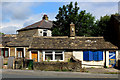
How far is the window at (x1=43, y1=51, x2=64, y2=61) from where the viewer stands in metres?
21.7

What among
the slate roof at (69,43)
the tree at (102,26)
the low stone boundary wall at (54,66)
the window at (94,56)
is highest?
the tree at (102,26)

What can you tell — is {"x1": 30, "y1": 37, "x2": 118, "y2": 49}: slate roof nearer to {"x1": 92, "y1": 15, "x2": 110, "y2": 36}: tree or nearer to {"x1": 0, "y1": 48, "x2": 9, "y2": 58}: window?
{"x1": 0, "y1": 48, "x2": 9, "y2": 58}: window

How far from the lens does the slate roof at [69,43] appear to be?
21688mm

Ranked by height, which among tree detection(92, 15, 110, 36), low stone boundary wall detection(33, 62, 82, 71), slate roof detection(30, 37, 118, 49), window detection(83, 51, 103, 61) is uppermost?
tree detection(92, 15, 110, 36)

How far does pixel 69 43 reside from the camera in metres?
22.8

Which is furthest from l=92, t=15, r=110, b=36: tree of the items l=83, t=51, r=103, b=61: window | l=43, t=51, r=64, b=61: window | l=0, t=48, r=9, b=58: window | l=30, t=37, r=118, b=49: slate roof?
l=0, t=48, r=9, b=58: window

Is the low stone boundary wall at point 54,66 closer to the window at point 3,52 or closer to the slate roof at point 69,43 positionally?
the slate roof at point 69,43

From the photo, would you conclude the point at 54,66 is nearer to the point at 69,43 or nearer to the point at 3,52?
the point at 69,43

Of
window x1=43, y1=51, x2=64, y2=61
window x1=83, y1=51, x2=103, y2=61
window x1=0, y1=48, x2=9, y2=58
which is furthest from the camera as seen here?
window x1=0, y1=48, x2=9, y2=58

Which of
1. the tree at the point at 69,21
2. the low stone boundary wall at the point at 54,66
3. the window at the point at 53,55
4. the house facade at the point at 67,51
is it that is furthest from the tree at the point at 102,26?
the low stone boundary wall at the point at 54,66

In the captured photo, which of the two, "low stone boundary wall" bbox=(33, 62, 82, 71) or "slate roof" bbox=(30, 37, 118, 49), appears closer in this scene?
"low stone boundary wall" bbox=(33, 62, 82, 71)

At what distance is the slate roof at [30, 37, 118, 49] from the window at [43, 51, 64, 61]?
73 centimetres

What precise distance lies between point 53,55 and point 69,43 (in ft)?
10.1

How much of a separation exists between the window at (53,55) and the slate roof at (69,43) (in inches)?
28.6
